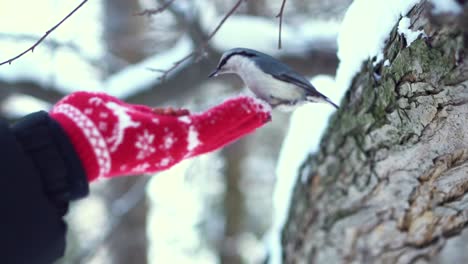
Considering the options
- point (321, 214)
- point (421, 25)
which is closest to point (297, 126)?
point (321, 214)

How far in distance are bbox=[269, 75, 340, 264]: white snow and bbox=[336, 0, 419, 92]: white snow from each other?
49 millimetres

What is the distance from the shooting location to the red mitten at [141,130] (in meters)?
0.66

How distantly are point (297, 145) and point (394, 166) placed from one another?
306 mm

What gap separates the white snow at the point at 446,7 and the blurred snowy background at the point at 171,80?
0.48 metres

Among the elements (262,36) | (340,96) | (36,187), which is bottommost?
(36,187)

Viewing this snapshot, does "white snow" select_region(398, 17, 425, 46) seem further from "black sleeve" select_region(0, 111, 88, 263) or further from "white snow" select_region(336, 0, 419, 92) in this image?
"black sleeve" select_region(0, 111, 88, 263)

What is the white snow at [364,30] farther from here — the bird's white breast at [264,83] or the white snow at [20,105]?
the white snow at [20,105]

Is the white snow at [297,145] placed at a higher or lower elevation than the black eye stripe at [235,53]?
higher

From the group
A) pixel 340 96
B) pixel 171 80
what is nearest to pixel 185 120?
pixel 340 96

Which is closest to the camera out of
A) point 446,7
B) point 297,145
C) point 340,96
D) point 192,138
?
point 446,7

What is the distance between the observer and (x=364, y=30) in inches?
29.2

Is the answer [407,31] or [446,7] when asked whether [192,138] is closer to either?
[407,31]

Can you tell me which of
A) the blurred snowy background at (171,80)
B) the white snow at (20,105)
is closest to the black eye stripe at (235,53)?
the blurred snowy background at (171,80)

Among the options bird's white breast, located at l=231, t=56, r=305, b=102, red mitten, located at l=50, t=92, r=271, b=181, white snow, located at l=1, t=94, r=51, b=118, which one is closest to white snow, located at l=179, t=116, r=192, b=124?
red mitten, located at l=50, t=92, r=271, b=181
